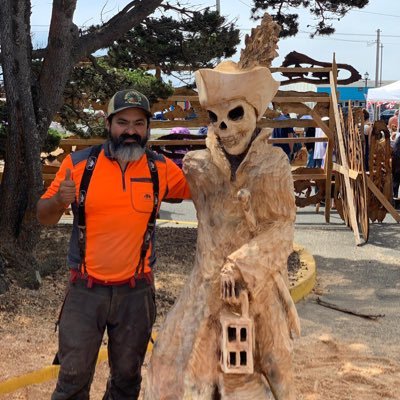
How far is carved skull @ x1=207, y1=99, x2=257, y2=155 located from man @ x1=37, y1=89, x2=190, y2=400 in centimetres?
48

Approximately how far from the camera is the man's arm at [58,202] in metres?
2.87

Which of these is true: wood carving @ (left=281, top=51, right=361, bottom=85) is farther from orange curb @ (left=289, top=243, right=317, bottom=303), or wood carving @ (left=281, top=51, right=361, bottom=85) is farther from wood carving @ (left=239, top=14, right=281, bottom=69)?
wood carving @ (left=239, top=14, right=281, bottom=69)

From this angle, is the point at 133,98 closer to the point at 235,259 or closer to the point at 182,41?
the point at 235,259

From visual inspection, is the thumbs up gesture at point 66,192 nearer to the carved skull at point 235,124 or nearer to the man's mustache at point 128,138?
the man's mustache at point 128,138

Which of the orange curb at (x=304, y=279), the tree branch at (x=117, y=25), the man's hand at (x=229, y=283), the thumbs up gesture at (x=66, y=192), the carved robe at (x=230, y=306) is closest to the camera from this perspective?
the man's hand at (x=229, y=283)

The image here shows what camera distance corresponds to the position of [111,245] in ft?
9.77

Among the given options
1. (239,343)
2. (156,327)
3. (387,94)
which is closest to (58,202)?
(239,343)

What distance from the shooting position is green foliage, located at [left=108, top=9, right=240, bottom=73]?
7.12m

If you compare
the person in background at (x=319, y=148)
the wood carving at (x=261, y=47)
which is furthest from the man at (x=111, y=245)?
the person in background at (x=319, y=148)

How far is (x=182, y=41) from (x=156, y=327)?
334 cm

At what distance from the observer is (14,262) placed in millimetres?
6203

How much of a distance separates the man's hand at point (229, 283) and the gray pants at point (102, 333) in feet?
2.30

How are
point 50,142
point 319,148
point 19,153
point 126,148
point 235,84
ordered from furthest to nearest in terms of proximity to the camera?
point 319,148
point 50,142
point 19,153
point 126,148
point 235,84

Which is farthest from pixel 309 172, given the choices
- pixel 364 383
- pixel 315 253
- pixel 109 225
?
pixel 109 225
